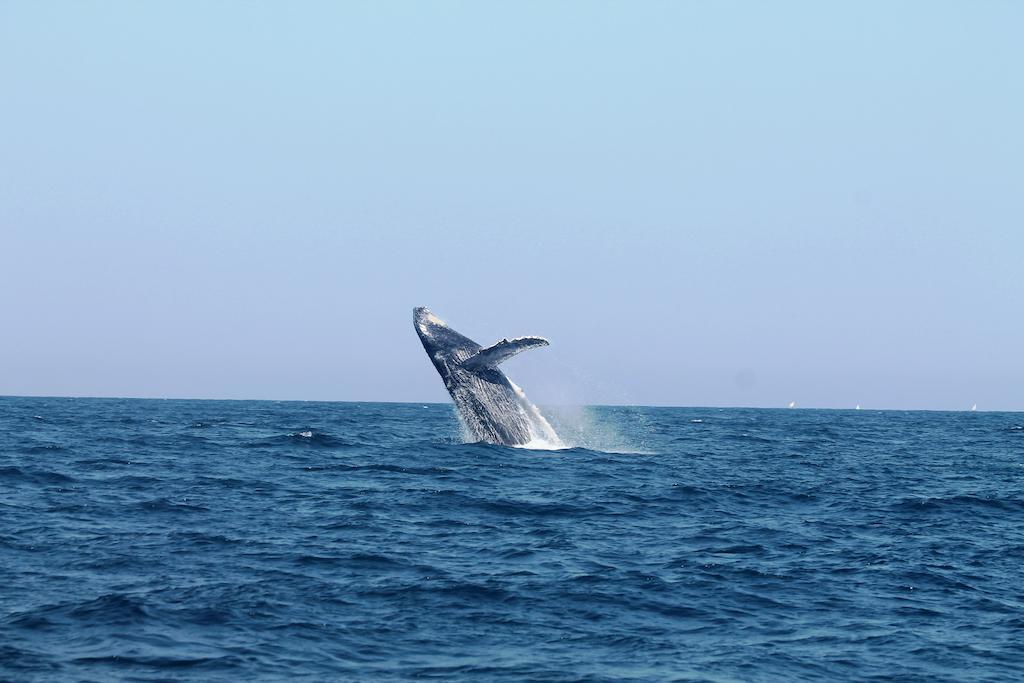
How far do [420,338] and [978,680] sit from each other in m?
18.0

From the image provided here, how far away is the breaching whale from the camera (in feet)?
84.4

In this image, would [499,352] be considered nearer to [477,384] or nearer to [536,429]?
[477,384]

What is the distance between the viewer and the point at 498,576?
13125 millimetres

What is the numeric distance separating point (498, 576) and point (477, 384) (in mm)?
13146

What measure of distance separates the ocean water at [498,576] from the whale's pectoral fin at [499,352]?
239cm

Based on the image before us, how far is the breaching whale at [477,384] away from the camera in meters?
25.7

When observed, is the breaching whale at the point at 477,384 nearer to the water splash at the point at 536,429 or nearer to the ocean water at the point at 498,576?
the water splash at the point at 536,429

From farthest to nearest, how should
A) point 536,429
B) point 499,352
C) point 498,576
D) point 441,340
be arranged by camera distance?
point 536,429, point 441,340, point 499,352, point 498,576

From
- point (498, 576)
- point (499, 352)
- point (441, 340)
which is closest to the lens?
point (498, 576)

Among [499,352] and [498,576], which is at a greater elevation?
[499,352]

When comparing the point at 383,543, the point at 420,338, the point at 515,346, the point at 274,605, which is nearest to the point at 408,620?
the point at 274,605

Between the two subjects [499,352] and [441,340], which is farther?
[441,340]

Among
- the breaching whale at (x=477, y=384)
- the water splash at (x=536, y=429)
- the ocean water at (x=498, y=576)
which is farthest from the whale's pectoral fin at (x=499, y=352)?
the ocean water at (x=498, y=576)

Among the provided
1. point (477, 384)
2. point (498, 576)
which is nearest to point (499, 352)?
point (477, 384)
